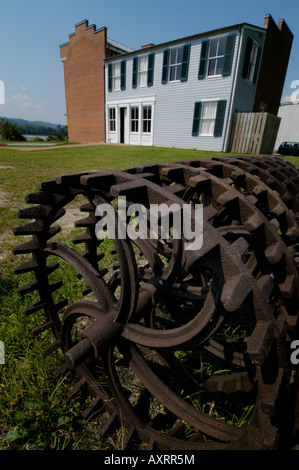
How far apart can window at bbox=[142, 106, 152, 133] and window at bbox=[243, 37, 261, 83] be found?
620cm

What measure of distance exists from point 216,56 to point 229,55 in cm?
96

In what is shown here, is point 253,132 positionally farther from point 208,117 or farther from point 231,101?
point 208,117

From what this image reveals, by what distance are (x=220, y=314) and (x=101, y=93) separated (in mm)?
21986

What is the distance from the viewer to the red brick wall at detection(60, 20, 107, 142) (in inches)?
753

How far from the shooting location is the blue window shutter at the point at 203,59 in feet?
43.4

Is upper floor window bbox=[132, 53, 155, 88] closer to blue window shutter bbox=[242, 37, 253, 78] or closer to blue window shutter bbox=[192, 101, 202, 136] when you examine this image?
blue window shutter bbox=[192, 101, 202, 136]

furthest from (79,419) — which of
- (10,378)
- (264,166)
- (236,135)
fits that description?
(236,135)

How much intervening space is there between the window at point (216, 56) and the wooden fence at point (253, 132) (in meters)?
2.58

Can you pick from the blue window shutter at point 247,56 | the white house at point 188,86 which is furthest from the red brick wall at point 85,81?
the blue window shutter at point 247,56

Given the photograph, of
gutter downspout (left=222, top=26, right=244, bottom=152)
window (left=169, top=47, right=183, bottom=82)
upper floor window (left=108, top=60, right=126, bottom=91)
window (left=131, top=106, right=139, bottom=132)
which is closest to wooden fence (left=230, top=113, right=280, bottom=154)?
gutter downspout (left=222, top=26, right=244, bottom=152)

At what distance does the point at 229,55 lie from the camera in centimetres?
1249

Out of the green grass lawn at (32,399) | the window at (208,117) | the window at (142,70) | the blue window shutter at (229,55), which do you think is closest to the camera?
the green grass lawn at (32,399)

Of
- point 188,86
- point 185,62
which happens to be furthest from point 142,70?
point 188,86

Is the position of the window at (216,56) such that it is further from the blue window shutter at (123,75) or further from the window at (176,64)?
the blue window shutter at (123,75)
